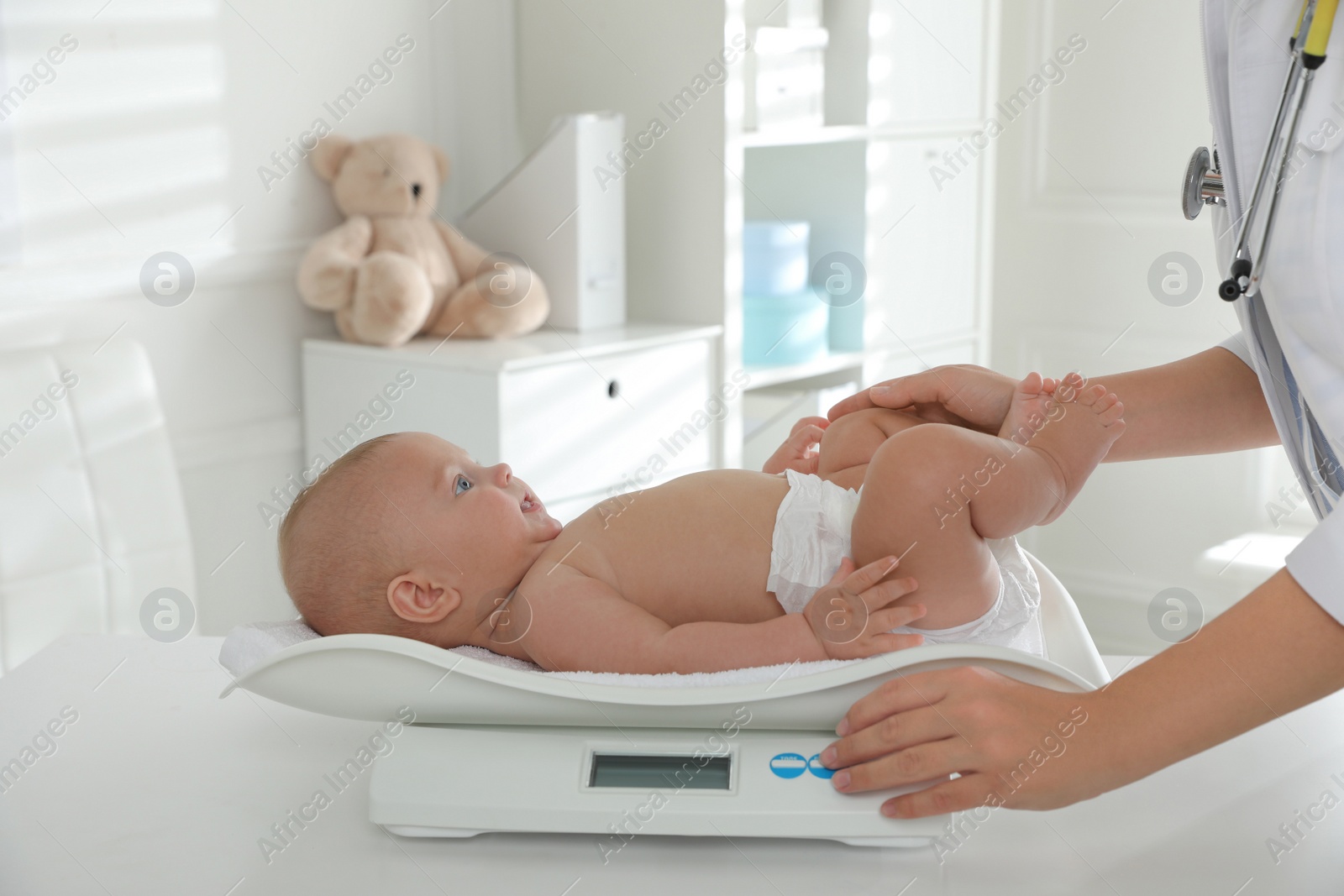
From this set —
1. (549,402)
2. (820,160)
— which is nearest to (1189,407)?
(549,402)

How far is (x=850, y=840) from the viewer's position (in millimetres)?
767

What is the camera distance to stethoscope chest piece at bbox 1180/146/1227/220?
95cm

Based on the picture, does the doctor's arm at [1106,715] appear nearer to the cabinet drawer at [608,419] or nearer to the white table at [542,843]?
the white table at [542,843]

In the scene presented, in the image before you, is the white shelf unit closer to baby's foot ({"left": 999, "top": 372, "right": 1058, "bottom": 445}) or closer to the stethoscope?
baby's foot ({"left": 999, "top": 372, "right": 1058, "bottom": 445})

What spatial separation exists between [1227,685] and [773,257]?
168 cm

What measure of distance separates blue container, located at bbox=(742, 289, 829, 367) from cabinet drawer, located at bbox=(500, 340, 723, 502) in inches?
6.7

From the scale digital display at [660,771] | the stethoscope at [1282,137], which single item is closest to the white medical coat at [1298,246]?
the stethoscope at [1282,137]

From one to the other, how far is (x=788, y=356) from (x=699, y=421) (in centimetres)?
26

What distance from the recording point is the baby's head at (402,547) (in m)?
1.00

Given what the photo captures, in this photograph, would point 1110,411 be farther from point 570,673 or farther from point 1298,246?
point 570,673

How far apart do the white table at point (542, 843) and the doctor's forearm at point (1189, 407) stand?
0.27m

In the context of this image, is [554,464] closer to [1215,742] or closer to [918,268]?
[918,268]

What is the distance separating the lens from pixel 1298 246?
759 millimetres

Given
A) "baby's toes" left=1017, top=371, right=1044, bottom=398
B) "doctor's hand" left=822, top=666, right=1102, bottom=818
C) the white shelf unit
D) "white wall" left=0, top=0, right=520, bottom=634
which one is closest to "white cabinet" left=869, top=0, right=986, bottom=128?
the white shelf unit
